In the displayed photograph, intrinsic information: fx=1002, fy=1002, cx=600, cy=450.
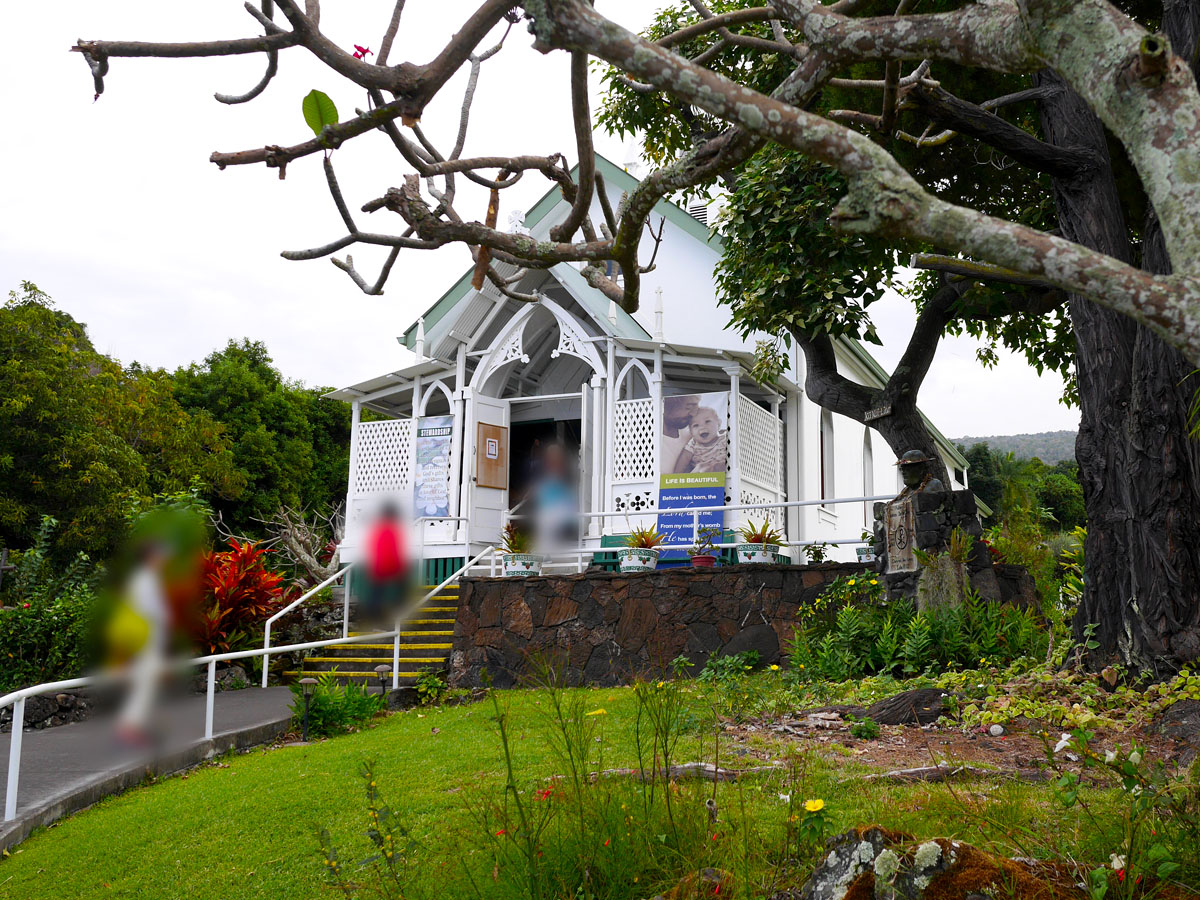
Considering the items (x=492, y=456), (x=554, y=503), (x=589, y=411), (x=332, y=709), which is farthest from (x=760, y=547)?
(x=332, y=709)

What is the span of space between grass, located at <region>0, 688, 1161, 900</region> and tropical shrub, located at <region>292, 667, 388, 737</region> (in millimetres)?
1330

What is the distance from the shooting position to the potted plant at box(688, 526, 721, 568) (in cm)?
1275

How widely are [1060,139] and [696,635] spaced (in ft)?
21.5

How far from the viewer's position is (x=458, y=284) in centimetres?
1619

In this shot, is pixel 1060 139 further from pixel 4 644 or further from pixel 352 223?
pixel 4 644

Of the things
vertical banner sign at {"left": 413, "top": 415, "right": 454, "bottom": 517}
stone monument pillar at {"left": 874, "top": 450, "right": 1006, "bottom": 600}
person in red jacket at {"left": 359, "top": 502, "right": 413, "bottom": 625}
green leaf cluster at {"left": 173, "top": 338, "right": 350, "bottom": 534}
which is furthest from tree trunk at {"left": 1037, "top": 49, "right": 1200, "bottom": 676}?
green leaf cluster at {"left": 173, "top": 338, "right": 350, "bottom": 534}

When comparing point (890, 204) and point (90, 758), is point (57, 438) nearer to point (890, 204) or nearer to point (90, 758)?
point (90, 758)

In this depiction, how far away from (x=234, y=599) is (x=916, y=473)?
28.1 feet

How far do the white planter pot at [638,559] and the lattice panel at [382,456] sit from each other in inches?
195

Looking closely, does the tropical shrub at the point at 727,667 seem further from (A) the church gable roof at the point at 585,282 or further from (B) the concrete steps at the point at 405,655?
(A) the church gable roof at the point at 585,282

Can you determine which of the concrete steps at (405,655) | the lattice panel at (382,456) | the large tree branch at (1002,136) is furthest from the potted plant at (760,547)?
the lattice panel at (382,456)

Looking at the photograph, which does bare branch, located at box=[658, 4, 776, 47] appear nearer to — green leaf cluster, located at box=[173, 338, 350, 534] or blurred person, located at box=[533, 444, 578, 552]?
blurred person, located at box=[533, 444, 578, 552]

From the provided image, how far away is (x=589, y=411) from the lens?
624 inches

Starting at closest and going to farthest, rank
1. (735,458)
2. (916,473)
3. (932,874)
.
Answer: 1. (932,874)
2. (916,473)
3. (735,458)
